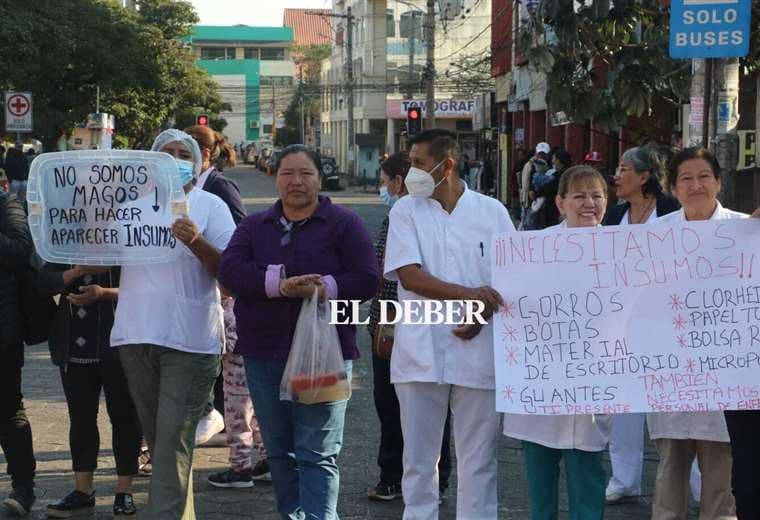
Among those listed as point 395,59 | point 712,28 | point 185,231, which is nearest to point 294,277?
point 185,231

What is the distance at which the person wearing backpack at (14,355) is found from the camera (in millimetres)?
5918

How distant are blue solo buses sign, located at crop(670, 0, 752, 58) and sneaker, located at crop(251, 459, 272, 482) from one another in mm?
3472

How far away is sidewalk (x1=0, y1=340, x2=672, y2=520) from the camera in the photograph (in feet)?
20.6

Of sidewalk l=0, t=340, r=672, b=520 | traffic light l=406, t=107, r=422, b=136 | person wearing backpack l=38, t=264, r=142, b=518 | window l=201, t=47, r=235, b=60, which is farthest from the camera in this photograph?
window l=201, t=47, r=235, b=60

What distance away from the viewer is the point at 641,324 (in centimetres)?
501

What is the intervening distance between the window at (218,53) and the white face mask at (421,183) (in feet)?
384

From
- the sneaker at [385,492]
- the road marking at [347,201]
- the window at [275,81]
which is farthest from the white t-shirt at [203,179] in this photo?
the window at [275,81]

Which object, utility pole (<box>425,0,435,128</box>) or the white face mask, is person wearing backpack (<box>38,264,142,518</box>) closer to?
the white face mask

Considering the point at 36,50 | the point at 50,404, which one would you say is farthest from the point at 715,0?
the point at 36,50

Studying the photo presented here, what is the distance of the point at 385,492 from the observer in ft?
21.2

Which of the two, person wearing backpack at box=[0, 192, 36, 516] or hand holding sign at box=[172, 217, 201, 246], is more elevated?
hand holding sign at box=[172, 217, 201, 246]

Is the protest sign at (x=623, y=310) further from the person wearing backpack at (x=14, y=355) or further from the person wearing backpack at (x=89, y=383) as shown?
the person wearing backpack at (x=14, y=355)

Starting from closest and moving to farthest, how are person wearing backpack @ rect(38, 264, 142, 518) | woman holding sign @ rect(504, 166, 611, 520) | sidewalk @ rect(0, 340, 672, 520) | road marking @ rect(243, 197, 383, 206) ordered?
woman holding sign @ rect(504, 166, 611, 520), person wearing backpack @ rect(38, 264, 142, 518), sidewalk @ rect(0, 340, 672, 520), road marking @ rect(243, 197, 383, 206)

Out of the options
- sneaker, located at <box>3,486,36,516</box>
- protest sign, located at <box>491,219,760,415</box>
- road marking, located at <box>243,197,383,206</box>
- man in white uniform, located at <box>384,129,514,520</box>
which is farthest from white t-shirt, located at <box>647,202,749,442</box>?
road marking, located at <box>243,197,383,206</box>
